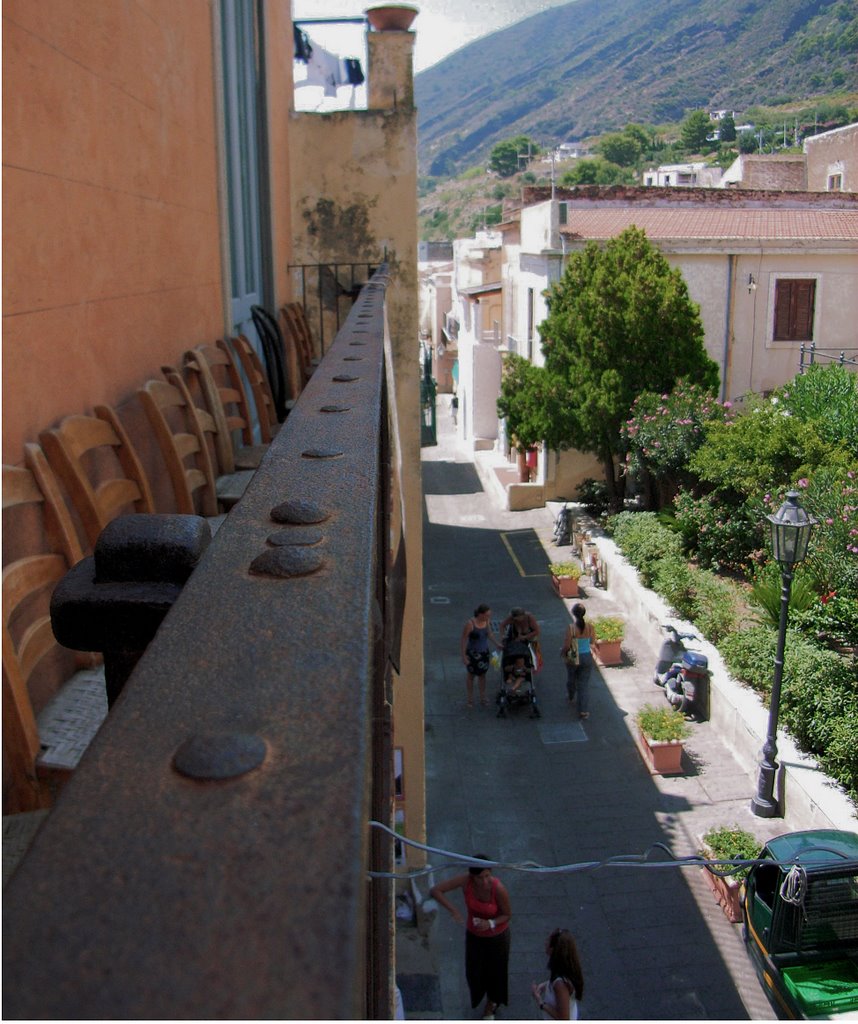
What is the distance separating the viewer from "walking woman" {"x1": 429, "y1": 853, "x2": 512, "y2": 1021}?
7.03 m

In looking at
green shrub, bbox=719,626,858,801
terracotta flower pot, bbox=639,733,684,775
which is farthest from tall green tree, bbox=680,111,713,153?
terracotta flower pot, bbox=639,733,684,775

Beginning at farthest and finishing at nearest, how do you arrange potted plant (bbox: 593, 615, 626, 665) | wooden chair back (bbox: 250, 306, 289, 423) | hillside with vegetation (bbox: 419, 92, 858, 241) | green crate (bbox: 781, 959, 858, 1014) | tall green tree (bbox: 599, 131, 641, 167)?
tall green tree (bbox: 599, 131, 641, 167) < hillside with vegetation (bbox: 419, 92, 858, 241) < potted plant (bbox: 593, 615, 626, 665) < green crate (bbox: 781, 959, 858, 1014) < wooden chair back (bbox: 250, 306, 289, 423)

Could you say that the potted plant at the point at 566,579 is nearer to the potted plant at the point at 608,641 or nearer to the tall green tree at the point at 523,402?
the potted plant at the point at 608,641

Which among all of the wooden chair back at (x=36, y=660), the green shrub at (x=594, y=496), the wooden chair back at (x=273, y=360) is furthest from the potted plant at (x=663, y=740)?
the green shrub at (x=594, y=496)


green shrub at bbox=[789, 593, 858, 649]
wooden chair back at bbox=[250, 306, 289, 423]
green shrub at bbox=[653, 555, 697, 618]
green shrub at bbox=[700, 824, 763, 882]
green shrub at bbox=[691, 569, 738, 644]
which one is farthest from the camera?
green shrub at bbox=[653, 555, 697, 618]

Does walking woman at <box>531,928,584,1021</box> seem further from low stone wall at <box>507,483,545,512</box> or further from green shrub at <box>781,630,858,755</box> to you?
low stone wall at <box>507,483,545,512</box>

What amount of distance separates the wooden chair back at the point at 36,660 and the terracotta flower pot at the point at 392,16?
23.1 ft

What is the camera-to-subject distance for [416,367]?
8.38 meters

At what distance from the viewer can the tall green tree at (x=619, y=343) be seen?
759 inches

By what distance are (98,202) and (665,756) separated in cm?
952

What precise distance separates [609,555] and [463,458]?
13080 mm

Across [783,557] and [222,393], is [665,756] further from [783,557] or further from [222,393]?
[222,393]

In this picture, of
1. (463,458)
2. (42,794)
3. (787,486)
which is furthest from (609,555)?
(42,794)

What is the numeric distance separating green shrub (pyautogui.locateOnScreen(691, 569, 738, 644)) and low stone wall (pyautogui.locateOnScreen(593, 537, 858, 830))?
184mm
